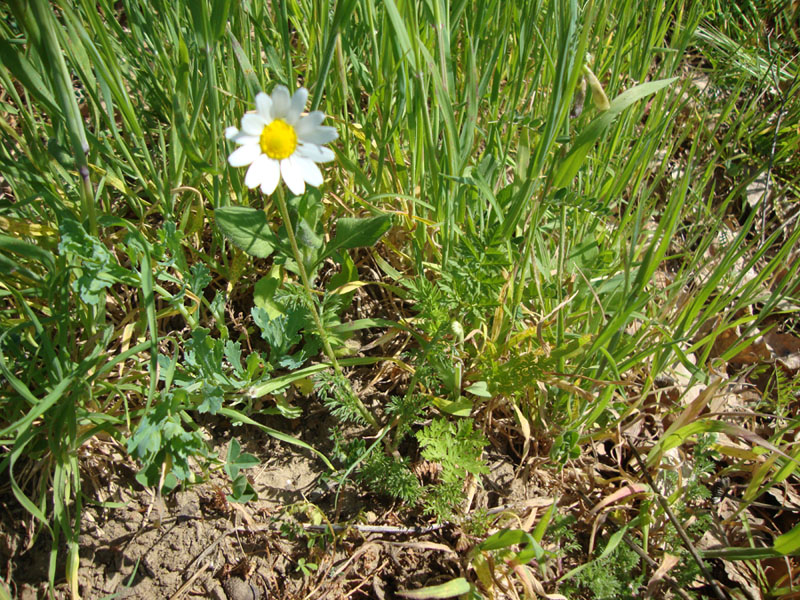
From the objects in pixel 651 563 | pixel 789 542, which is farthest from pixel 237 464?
pixel 789 542

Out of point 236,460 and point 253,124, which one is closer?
point 253,124

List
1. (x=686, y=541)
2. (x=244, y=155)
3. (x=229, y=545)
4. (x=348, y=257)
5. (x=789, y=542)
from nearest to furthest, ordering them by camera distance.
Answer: (x=244, y=155)
(x=789, y=542)
(x=686, y=541)
(x=229, y=545)
(x=348, y=257)

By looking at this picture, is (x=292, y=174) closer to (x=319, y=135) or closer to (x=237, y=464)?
(x=319, y=135)

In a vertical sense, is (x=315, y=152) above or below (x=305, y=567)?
above

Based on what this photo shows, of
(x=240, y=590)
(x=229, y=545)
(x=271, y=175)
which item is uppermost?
(x=271, y=175)

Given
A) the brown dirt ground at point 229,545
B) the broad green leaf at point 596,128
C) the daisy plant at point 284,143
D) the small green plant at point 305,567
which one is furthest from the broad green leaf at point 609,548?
the daisy plant at point 284,143

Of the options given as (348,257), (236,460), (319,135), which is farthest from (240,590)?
(319,135)

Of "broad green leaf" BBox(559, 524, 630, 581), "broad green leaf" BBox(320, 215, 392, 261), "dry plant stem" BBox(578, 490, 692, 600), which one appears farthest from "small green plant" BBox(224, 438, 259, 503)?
"dry plant stem" BBox(578, 490, 692, 600)

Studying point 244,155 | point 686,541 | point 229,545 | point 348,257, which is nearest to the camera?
point 244,155

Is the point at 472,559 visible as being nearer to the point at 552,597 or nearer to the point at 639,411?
the point at 552,597
